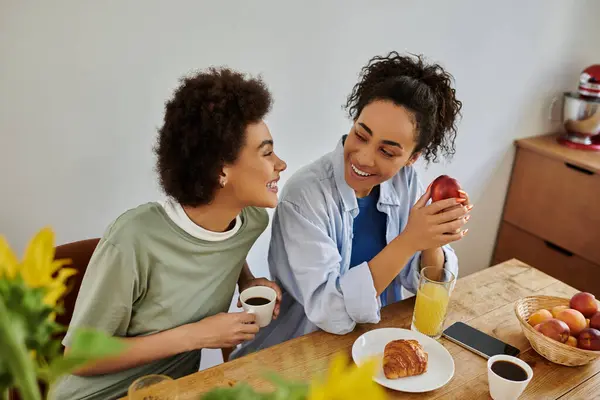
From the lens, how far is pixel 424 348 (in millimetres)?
1229

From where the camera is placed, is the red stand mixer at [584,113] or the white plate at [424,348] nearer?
the white plate at [424,348]

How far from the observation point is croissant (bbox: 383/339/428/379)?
1.12 metres

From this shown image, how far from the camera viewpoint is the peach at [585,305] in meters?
1.29

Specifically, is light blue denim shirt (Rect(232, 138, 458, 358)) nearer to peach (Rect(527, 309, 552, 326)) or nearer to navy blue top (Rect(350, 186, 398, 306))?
navy blue top (Rect(350, 186, 398, 306))

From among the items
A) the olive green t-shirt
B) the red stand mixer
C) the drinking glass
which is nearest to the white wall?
the red stand mixer

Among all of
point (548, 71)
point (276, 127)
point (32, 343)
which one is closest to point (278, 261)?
point (276, 127)

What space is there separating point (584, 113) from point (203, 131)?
203cm

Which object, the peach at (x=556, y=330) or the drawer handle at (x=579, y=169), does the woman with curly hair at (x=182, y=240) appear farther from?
the drawer handle at (x=579, y=169)

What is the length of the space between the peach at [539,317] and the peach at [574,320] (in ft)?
0.08

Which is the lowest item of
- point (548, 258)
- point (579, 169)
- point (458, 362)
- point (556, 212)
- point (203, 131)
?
point (548, 258)

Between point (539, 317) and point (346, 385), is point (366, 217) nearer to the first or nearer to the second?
point (539, 317)

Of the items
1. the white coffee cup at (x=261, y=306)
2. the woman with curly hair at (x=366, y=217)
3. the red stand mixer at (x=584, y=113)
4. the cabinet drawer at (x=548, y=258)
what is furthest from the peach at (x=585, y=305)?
the red stand mixer at (x=584, y=113)

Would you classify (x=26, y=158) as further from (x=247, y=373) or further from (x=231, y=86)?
(x=247, y=373)

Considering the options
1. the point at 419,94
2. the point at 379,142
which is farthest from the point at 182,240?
the point at 419,94
